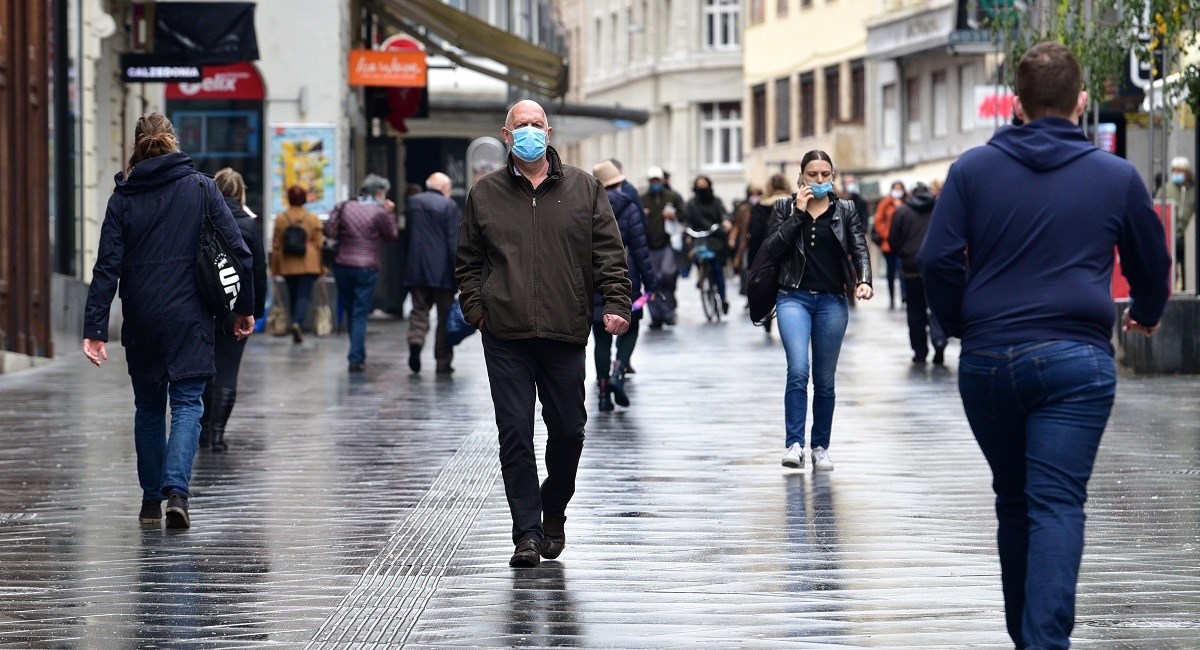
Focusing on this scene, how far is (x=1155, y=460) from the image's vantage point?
12.5 m

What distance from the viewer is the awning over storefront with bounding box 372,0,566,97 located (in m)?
30.5

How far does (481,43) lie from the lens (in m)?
30.6

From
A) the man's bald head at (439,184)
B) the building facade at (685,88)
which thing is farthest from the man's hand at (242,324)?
the building facade at (685,88)

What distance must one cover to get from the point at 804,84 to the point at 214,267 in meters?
58.5

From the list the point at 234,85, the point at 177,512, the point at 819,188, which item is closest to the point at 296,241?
the point at 234,85

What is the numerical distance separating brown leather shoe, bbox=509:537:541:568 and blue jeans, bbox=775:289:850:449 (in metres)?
3.81

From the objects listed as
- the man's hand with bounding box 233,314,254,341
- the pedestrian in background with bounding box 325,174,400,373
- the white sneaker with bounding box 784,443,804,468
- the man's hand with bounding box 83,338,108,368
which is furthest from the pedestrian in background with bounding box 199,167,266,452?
the pedestrian in background with bounding box 325,174,400,373

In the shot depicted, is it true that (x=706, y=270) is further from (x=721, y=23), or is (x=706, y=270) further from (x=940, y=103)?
(x=721, y=23)

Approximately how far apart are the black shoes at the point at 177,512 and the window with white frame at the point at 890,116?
165 feet

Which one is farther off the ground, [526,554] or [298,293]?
[298,293]

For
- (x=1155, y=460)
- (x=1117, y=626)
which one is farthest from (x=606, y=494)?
(x=1117, y=626)

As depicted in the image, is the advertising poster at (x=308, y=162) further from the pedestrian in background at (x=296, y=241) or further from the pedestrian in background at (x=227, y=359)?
the pedestrian in background at (x=227, y=359)

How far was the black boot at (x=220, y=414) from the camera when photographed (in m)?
13.2

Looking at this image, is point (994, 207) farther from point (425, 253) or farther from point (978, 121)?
point (978, 121)
